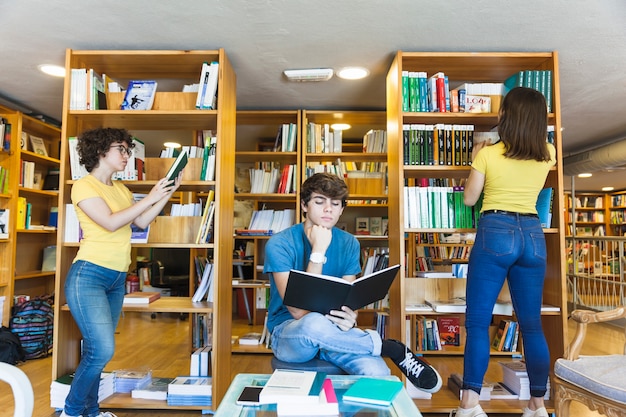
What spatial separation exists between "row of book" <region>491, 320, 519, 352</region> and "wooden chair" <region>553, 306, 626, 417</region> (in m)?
1.68

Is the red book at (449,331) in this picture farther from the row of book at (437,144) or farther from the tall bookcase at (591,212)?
the tall bookcase at (591,212)

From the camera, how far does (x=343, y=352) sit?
61.2 inches

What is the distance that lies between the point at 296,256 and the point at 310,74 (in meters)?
1.59

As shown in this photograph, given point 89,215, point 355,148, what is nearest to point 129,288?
point 355,148

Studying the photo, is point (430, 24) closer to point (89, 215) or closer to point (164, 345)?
point (89, 215)

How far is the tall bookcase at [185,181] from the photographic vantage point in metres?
2.41

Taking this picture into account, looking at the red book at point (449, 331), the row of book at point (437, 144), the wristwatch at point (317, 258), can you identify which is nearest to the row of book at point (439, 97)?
the row of book at point (437, 144)

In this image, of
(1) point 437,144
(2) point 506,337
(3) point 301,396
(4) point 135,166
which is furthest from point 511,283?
(4) point 135,166

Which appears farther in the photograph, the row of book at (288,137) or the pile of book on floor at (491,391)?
the row of book at (288,137)

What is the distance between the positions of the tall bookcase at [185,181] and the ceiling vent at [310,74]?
394 mm

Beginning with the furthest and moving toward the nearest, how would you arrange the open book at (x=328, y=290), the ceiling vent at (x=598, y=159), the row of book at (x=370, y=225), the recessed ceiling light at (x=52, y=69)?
1. the ceiling vent at (x=598, y=159)
2. the row of book at (x=370, y=225)
3. the recessed ceiling light at (x=52, y=69)
4. the open book at (x=328, y=290)

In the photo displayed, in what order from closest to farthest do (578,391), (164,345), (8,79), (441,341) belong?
(578,391), (8,79), (441,341), (164,345)

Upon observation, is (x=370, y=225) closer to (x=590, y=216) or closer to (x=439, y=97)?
(x=439, y=97)

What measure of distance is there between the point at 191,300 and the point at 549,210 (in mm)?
2071
